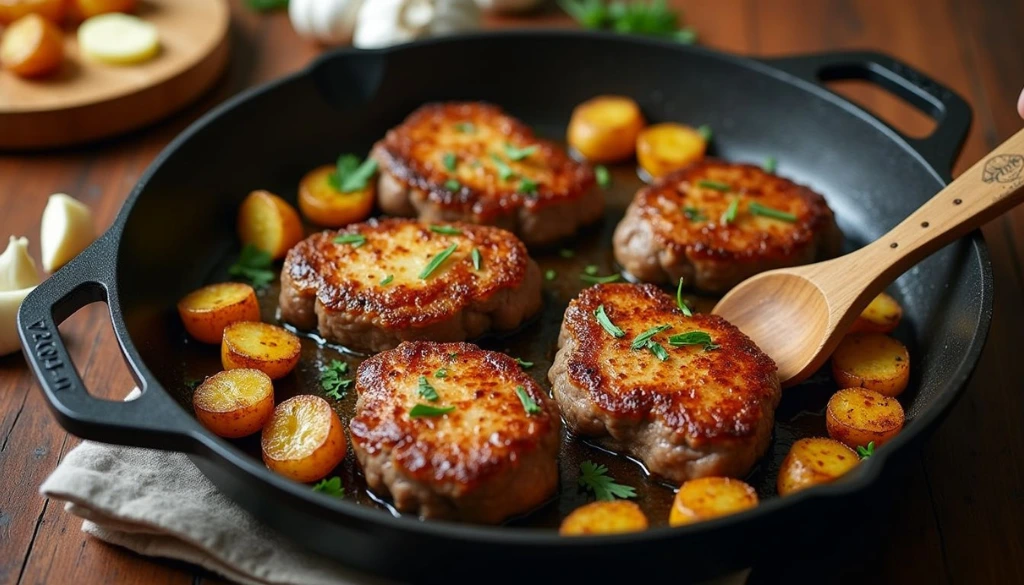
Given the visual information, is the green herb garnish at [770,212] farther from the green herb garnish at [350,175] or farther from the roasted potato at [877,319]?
the green herb garnish at [350,175]

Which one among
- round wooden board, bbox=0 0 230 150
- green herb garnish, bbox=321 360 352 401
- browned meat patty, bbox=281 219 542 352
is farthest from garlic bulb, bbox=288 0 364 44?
green herb garnish, bbox=321 360 352 401

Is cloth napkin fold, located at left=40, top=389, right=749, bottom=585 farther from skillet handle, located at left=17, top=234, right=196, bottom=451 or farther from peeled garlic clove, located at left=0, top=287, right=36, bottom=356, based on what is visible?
peeled garlic clove, located at left=0, top=287, right=36, bottom=356

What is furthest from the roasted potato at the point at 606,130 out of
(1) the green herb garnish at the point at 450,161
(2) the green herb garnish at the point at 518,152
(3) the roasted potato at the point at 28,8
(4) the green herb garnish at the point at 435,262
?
(3) the roasted potato at the point at 28,8

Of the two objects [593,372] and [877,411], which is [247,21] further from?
[877,411]

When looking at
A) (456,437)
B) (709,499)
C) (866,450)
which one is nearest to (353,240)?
(456,437)

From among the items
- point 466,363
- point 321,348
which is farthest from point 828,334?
point 321,348

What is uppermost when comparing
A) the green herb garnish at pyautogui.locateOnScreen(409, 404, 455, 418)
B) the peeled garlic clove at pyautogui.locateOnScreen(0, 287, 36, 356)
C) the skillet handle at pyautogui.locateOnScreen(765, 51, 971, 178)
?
the skillet handle at pyautogui.locateOnScreen(765, 51, 971, 178)

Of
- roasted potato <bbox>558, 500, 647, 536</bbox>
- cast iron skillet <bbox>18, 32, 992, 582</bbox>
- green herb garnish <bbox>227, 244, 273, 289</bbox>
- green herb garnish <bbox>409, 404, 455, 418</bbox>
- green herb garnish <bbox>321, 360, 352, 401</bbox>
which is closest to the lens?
cast iron skillet <bbox>18, 32, 992, 582</bbox>
